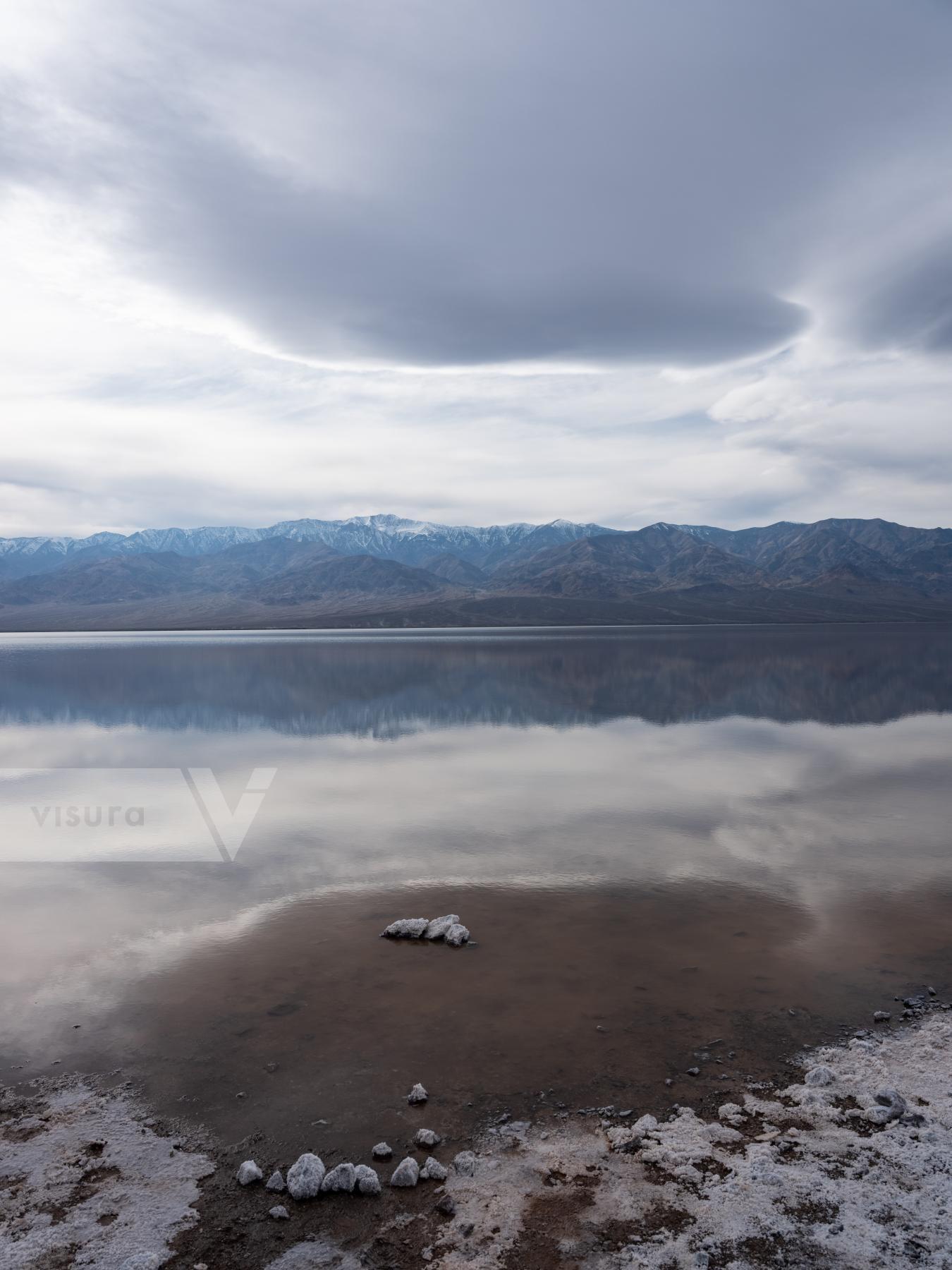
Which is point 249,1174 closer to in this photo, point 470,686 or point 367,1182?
point 367,1182

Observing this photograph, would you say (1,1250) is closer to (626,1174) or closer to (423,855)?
(626,1174)

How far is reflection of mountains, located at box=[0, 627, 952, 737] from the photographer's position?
179 ft

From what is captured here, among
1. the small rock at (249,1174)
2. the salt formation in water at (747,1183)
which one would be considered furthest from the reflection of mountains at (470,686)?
the salt formation in water at (747,1183)

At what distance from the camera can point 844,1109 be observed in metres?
10.7

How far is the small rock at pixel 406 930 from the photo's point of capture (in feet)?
57.2

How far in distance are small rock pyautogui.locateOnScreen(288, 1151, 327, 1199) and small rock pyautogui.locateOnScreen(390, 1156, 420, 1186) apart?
0.91 m

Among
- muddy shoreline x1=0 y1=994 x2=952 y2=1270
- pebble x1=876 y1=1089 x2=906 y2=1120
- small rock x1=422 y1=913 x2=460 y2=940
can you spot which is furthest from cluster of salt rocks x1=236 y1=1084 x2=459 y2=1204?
small rock x1=422 y1=913 x2=460 y2=940

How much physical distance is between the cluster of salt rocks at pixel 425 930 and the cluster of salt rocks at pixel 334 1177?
24.3ft

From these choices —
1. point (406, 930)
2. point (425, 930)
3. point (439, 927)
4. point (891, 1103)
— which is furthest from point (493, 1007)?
point (891, 1103)

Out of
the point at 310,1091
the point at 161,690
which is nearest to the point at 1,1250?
the point at 310,1091

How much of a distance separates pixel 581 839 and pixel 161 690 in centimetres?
5841

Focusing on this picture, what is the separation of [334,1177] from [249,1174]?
1.14m

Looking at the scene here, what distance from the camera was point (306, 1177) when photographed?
9391 mm

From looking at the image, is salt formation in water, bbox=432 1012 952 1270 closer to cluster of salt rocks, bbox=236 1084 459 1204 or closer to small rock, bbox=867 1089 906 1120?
small rock, bbox=867 1089 906 1120
